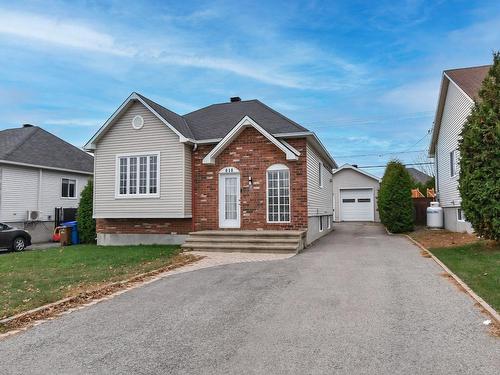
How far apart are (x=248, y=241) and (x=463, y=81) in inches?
438

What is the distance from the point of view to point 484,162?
11117 millimetres

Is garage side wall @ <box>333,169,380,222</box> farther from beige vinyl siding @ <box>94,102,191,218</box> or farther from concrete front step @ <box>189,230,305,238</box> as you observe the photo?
beige vinyl siding @ <box>94,102,191,218</box>

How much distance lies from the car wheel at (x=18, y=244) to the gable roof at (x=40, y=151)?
499 centimetres

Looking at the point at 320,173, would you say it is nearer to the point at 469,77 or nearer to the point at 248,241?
the point at 248,241

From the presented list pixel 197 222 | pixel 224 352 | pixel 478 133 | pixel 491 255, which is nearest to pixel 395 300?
pixel 224 352

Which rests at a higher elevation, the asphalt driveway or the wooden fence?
the wooden fence

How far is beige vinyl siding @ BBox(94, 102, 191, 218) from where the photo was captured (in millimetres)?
15234

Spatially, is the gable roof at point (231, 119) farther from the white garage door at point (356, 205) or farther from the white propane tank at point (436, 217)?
the white garage door at point (356, 205)

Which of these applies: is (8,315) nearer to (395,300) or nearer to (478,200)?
(395,300)

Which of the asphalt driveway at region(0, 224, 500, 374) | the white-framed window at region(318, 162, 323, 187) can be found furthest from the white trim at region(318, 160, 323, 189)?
the asphalt driveway at region(0, 224, 500, 374)

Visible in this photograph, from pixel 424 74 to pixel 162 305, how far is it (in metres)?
18.8

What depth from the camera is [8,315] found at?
19.9 feet

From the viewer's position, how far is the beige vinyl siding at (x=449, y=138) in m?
16.2

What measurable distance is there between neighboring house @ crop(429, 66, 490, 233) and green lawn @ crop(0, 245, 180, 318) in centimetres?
1166
